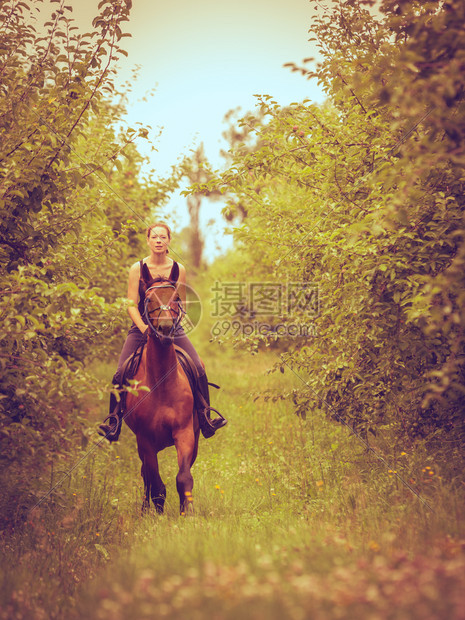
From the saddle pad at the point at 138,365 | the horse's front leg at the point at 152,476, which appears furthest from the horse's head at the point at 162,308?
the horse's front leg at the point at 152,476

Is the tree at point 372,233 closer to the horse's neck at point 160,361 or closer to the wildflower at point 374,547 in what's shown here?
the wildflower at point 374,547

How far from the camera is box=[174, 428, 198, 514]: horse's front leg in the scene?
19.6 ft

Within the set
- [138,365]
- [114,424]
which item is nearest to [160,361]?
[138,365]

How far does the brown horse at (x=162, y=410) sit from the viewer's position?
5.80 m

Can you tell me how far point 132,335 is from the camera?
7.21 m

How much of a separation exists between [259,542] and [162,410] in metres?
2.41

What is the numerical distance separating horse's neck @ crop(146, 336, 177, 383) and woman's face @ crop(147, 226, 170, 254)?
1.45 metres

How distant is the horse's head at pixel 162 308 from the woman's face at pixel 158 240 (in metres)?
1.14

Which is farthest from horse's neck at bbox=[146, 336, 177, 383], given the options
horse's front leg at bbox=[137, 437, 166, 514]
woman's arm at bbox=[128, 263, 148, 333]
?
horse's front leg at bbox=[137, 437, 166, 514]

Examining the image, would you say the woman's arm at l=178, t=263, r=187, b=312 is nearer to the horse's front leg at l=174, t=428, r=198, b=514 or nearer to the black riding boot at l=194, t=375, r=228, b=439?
the black riding boot at l=194, t=375, r=228, b=439

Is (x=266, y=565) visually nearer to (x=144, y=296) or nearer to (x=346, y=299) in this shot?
(x=346, y=299)

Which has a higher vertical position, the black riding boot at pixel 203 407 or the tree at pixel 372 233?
the tree at pixel 372 233

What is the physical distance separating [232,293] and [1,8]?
615 inches

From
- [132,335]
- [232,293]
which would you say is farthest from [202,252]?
[132,335]
